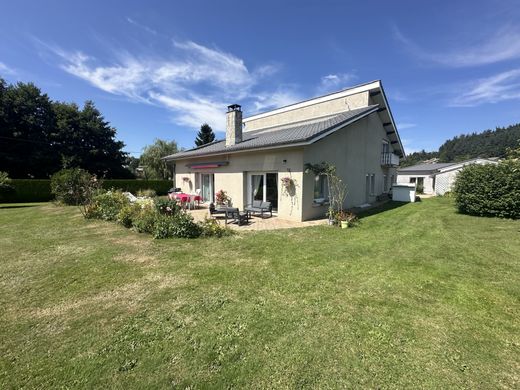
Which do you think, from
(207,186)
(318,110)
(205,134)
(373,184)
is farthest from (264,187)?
(205,134)

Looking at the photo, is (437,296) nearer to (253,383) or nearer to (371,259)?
(371,259)

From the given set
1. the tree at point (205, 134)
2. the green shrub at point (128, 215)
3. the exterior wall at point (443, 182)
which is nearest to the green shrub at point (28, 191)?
the green shrub at point (128, 215)

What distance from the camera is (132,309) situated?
4.32m

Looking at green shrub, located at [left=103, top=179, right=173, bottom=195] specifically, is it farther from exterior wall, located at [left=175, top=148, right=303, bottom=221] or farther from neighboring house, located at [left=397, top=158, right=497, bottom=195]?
neighboring house, located at [left=397, top=158, right=497, bottom=195]

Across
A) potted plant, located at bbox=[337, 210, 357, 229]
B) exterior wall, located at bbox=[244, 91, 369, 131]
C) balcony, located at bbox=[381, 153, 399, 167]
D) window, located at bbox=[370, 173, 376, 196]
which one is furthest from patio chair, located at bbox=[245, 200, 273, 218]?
balcony, located at bbox=[381, 153, 399, 167]

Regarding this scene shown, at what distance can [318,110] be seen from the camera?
64.7ft

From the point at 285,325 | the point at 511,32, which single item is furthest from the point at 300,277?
the point at 511,32

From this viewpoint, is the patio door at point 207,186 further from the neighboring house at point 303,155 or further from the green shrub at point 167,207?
the green shrub at point 167,207

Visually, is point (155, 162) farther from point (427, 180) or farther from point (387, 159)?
Answer: point (427, 180)

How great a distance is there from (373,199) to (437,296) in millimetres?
17263

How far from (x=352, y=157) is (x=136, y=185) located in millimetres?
25436

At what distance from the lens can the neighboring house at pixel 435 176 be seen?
31.0m

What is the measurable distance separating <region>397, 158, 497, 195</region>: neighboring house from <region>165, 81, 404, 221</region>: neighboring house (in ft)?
37.8

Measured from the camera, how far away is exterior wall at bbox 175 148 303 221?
39.8 ft
